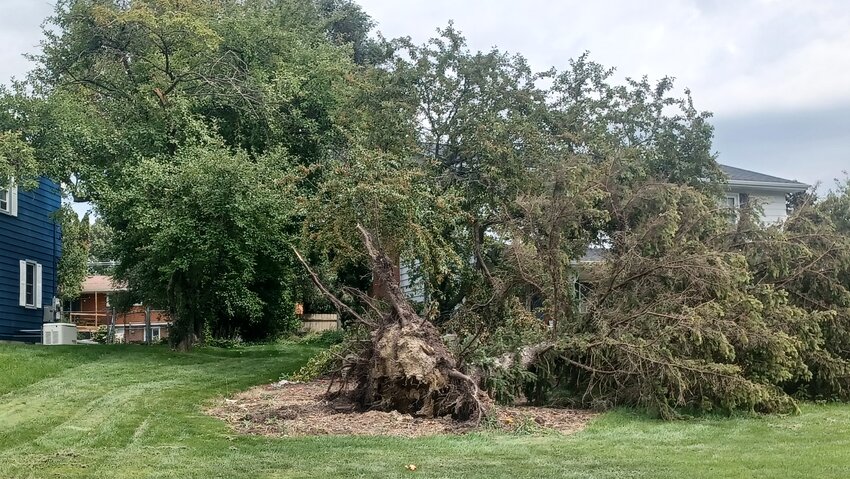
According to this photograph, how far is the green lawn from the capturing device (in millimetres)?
6047

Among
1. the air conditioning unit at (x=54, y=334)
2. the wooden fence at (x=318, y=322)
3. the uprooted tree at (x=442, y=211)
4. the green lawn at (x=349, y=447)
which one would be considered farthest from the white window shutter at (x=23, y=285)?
the wooden fence at (x=318, y=322)

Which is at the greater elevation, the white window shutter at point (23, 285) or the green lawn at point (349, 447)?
the white window shutter at point (23, 285)

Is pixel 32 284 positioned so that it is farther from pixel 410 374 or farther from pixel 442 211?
pixel 410 374

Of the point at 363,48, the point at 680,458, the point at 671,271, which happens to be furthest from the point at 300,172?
the point at 363,48

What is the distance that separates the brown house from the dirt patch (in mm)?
19098

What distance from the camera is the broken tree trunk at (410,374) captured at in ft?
29.5

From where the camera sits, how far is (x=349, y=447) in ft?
23.6

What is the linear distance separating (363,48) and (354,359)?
2582cm

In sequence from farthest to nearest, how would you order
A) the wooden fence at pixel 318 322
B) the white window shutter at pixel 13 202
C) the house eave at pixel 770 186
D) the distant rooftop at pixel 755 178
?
the wooden fence at pixel 318 322 < the distant rooftop at pixel 755 178 < the house eave at pixel 770 186 < the white window shutter at pixel 13 202

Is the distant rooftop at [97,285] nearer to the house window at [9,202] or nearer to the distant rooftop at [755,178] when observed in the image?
the house window at [9,202]

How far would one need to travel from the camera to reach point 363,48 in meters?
33.8

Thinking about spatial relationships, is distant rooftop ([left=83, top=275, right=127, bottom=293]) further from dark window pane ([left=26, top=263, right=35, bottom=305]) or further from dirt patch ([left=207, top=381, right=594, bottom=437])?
dirt patch ([left=207, top=381, right=594, bottom=437])

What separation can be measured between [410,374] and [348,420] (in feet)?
2.82

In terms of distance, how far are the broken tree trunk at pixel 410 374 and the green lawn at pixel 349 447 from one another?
1019mm
